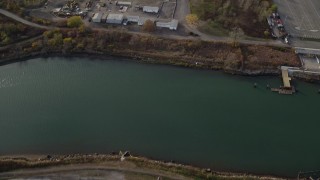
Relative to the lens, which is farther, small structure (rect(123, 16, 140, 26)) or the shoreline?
small structure (rect(123, 16, 140, 26))

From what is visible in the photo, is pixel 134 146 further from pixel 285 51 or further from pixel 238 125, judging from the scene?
pixel 285 51

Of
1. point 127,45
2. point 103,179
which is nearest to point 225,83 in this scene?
point 127,45

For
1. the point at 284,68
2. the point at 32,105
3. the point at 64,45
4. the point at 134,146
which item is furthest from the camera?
the point at 64,45

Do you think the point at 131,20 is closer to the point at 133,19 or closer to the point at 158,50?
the point at 133,19

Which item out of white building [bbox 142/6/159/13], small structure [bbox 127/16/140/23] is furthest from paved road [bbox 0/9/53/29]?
white building [bbox 142/6/159/13]

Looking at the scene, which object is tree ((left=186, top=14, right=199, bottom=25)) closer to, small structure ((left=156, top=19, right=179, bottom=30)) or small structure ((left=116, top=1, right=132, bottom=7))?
small structure ((left=156, top=19, right=179, bottom=30))

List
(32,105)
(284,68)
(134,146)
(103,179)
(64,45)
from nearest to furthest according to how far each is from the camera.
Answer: (103,179) < (134,146) < (32,105) < (284,68) < (64,45)

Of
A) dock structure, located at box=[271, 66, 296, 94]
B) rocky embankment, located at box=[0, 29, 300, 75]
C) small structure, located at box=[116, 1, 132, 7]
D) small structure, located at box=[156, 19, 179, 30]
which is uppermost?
small structure, located at box=[116, 1, 132, 7]
